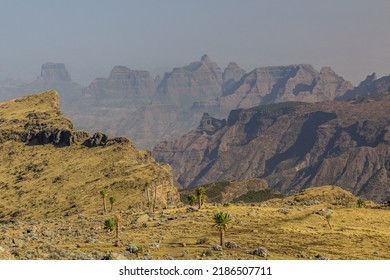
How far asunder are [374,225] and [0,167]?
143m

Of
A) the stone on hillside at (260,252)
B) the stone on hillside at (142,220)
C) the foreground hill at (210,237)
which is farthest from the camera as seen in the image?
the stone on hillside at (142,220)

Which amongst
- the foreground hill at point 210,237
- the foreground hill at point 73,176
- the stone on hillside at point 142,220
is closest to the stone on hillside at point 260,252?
the foreground hill at point 210,237

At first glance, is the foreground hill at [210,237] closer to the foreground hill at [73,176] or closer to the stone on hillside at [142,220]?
the stone on hillside at [142,220]

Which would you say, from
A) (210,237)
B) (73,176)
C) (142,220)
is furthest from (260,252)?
(73,176)

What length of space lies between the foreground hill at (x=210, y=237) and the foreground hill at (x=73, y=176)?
140 feet

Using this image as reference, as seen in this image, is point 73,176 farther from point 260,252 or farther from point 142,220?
point 260,252

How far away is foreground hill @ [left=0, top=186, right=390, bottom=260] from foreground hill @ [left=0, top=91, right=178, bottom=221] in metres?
42.7

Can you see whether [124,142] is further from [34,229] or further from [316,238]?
[316,238]

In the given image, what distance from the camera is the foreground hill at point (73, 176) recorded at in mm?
148125

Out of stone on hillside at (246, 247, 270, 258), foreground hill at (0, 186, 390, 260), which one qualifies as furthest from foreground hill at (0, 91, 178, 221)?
stone on hillside at (246, 247, 270, 258)

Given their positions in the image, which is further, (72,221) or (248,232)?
(72,221)

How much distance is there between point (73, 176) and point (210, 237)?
108992 mm
